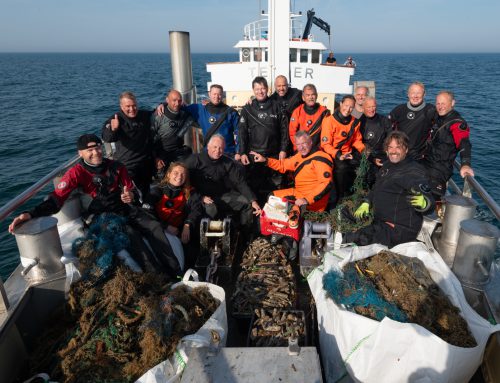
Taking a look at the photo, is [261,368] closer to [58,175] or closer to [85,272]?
[85,272]

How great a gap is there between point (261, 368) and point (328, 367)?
0.94m

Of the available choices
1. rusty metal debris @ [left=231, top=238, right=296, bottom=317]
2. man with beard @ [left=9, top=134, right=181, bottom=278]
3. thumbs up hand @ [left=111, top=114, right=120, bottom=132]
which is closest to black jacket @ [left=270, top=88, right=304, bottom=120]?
thumbs up hand @ [left=111, top=114, right=120, bottom=132]

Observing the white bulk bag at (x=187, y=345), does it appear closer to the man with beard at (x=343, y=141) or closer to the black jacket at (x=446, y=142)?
the man with beard at (x=343, y=141)

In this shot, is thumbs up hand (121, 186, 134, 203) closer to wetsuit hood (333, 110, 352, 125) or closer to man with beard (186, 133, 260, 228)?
man with beard (186, 133, 260, 228)

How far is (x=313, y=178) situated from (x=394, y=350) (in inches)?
112

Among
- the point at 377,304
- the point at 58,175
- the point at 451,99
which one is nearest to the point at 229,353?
the point at 377,304

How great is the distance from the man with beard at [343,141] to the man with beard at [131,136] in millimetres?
3017

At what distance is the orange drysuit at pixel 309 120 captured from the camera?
609cm

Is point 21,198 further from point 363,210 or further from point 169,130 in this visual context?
point 363,210

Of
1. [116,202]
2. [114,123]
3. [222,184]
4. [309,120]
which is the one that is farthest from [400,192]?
[114,123]

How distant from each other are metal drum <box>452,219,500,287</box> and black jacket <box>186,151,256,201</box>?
277 cm

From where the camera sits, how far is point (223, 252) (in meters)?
4.52

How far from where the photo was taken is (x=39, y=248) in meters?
3.17

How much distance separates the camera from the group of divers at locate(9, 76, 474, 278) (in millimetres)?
4008
